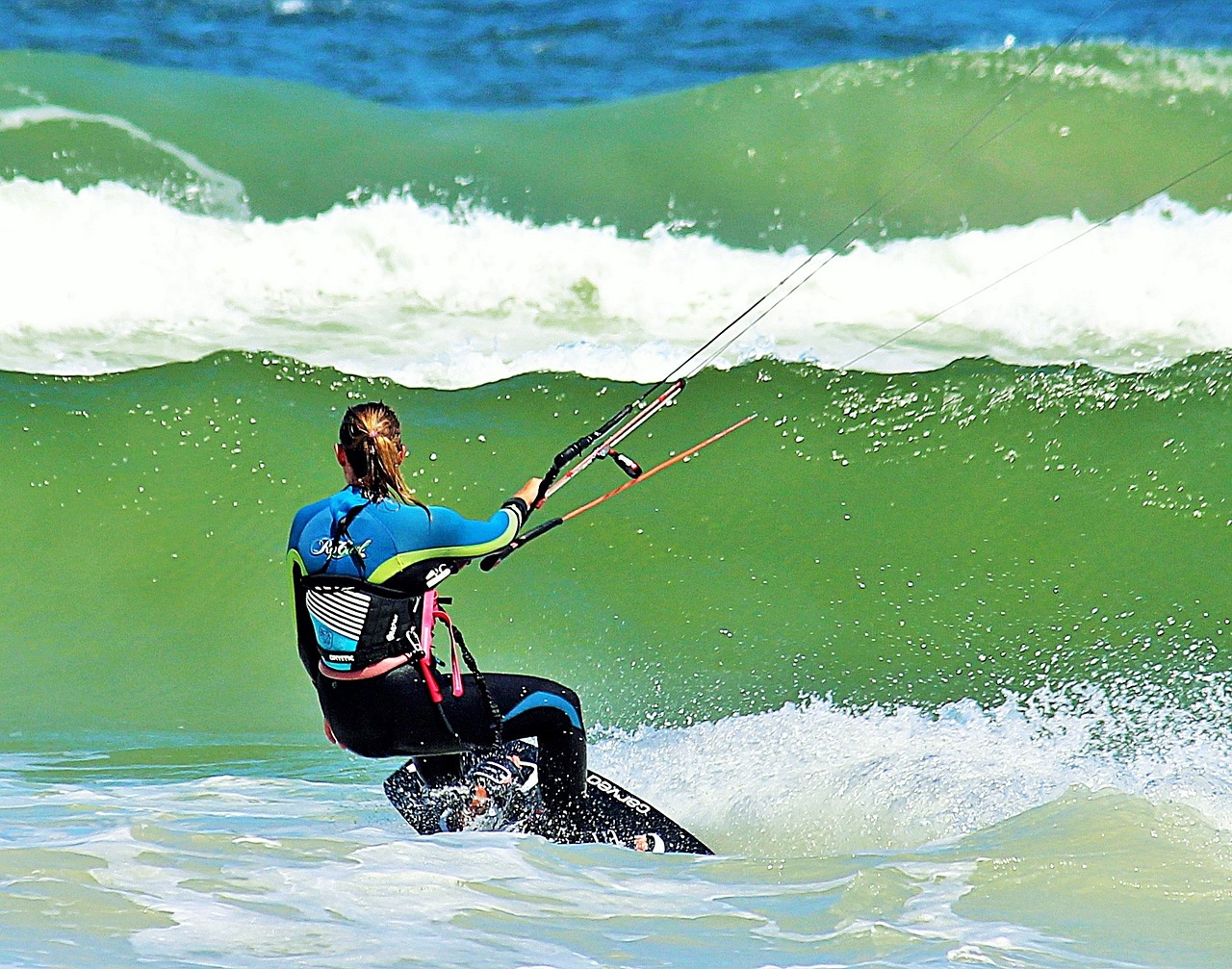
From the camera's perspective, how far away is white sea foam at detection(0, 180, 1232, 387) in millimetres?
8680

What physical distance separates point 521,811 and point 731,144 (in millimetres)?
7427

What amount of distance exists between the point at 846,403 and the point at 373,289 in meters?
3.46

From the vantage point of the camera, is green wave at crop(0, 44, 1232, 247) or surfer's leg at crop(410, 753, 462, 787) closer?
surfer's leg at crop(410, 753, 462, 787)

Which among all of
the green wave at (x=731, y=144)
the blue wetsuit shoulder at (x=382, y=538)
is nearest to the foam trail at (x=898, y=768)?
the blue wetsuit shoulder at (x=382, y=538)

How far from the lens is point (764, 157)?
32.1ft

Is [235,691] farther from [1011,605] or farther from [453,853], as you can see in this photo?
[1011,605]

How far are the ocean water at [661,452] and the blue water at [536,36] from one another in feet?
0.13

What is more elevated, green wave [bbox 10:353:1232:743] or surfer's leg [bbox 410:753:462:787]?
green wave [bbox 10:353:1232:743]

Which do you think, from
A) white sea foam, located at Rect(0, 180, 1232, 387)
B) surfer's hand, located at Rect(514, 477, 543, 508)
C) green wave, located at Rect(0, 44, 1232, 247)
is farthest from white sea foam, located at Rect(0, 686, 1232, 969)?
green wave, located at Rect(0, 44, 1232, 247)

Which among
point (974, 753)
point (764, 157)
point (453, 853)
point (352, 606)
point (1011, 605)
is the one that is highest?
point (764, 157)

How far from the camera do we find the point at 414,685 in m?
3.28

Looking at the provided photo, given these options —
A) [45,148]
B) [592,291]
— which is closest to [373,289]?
[592,291]

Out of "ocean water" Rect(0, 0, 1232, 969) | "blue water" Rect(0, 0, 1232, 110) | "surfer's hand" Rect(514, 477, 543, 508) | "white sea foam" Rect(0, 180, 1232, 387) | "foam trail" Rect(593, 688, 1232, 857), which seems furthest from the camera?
"blue water" Rect(0, 0, 1232, 110)

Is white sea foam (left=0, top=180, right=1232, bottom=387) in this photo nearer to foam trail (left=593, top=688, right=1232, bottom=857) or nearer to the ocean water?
the ocean water
